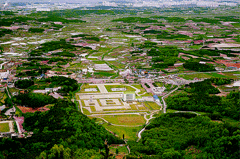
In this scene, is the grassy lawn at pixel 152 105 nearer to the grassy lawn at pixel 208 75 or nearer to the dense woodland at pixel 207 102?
the dense woodland at pixel 207 102

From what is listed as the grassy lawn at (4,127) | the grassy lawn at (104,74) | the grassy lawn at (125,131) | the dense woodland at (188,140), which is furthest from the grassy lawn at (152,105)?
the grassy lawn at (4,127)

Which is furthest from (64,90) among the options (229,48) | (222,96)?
(229,48)

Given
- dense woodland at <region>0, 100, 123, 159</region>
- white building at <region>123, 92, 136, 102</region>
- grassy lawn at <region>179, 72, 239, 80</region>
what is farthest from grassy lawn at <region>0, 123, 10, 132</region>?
grassy lawn at <region>179, 72, 239, 80</region>

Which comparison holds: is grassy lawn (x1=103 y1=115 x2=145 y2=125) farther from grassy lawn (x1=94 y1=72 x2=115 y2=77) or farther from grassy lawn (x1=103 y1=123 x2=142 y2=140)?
grassy lawn (x1=94 y1=72 x2=115 y2=77)

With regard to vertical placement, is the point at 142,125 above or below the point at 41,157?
below

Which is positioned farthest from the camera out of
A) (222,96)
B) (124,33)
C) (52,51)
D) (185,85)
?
(124,33)

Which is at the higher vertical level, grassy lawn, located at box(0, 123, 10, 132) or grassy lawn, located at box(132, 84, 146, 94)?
grassy lawn, located at box(0, 123, 10, 132)

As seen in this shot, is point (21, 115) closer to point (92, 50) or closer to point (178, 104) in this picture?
point (178, 104)
